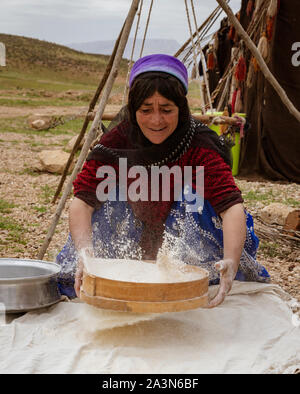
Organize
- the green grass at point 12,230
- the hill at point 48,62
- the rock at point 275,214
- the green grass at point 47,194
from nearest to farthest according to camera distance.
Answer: the green grass at point 12,230, the rock at point 275,214, the green grass at point 47,194, the hill at point 48,62

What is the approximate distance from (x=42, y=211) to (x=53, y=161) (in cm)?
176

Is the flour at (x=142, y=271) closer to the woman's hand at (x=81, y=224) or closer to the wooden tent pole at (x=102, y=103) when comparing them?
the woman's hand at (x=81, y=224)

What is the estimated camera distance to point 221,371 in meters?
1.59

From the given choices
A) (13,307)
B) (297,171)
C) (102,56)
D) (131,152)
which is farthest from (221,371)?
(102,56)

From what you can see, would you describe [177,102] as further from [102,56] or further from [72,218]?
[102,56]

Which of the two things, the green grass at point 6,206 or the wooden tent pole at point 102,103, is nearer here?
the wooden tent pole at point 102,103

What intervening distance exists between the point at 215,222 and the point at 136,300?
62 centimetres

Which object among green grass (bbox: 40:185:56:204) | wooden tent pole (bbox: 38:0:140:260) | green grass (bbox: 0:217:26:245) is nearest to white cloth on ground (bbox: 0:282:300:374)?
wooden tent pole (bbox: 38:0:140:260)

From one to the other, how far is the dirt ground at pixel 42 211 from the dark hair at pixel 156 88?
1.28m

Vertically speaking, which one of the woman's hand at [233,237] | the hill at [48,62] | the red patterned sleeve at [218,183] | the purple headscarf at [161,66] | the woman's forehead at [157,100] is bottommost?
the woman's hand at [233,237]

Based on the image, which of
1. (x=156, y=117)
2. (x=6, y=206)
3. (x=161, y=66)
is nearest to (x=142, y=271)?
(x=156, y=117)

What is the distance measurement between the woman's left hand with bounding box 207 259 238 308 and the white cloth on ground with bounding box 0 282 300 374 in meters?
0.14

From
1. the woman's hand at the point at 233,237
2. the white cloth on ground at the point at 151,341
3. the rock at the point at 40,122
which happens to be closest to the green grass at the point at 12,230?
the white cloth on ground at the point at 151,341

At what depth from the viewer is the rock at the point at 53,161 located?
20.0 feet
